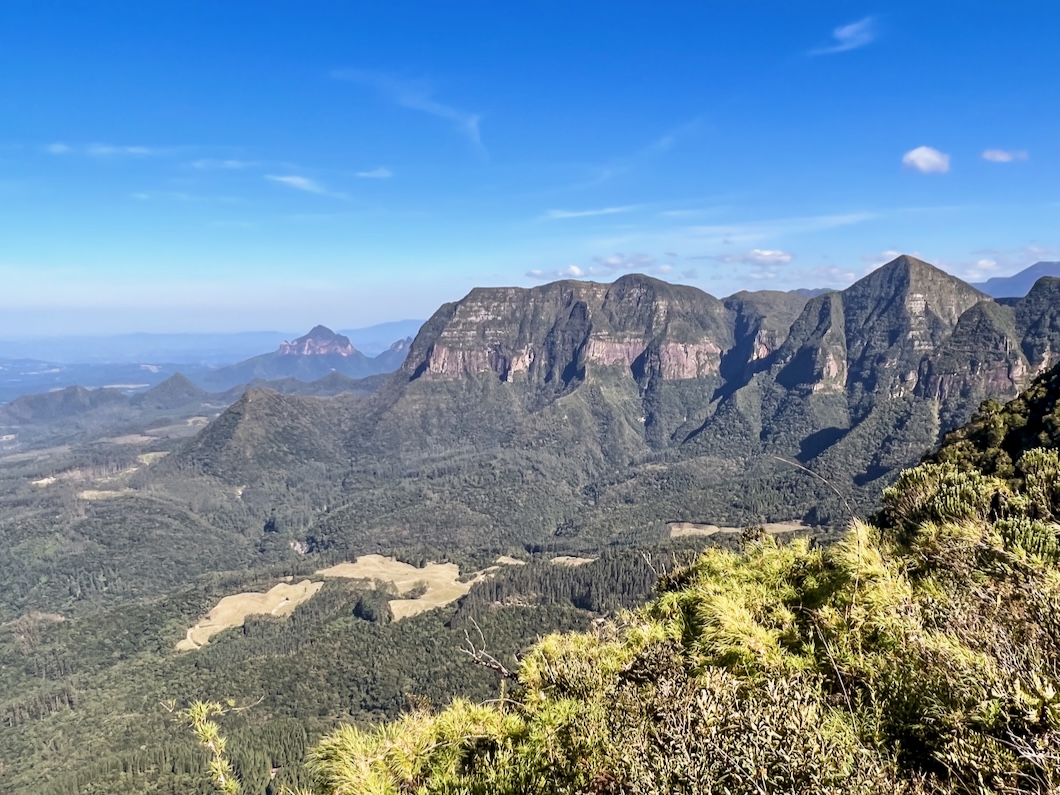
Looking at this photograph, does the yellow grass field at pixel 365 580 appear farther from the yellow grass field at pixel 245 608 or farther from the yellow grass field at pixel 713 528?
the yellow grass field at pixel 713 528

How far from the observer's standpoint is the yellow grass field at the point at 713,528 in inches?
6204

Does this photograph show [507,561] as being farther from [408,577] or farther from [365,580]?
[365,580]

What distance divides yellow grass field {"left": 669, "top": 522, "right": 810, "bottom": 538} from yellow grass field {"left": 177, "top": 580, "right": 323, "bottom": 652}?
10884 centimetres

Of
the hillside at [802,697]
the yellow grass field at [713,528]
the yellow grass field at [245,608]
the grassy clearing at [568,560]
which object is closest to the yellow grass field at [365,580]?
the yellow grass field at [245,608]

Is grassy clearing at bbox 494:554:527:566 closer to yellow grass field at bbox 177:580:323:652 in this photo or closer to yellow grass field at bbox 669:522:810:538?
yellow grass field at bbox 669:522:810:538

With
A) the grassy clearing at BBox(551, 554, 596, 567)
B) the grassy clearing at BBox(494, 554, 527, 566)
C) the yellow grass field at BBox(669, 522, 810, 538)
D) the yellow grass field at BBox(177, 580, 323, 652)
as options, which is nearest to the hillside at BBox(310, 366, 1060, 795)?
the yellow grass field at BBox(177, 580, 323, 652)

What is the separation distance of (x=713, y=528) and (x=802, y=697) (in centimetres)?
18503

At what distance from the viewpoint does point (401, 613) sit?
141125mm

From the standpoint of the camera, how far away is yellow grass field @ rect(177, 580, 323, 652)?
454ft

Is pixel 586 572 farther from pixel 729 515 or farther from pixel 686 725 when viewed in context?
pixel 686 725

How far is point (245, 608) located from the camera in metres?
153

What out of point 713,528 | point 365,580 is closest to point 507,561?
point 365,580

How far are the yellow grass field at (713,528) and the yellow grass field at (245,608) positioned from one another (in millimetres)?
108839

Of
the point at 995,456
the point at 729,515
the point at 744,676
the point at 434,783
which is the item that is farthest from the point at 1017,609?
the point at 729,515
